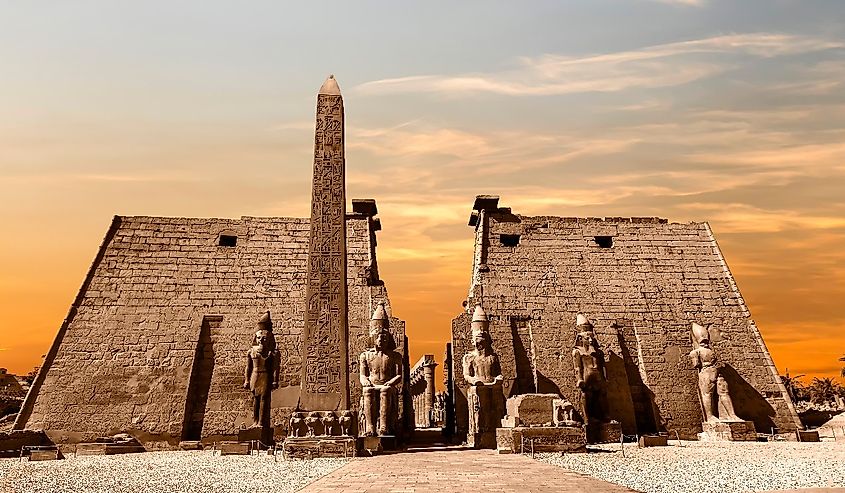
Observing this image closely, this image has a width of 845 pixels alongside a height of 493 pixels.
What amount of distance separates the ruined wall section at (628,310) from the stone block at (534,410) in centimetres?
383

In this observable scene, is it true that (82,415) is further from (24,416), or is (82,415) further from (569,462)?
(569,462)

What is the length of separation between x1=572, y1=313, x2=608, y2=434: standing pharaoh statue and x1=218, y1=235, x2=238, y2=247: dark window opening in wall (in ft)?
31.2

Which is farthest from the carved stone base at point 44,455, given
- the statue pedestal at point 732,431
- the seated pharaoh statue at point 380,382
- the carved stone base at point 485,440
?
the statue pedestal at point 732,431

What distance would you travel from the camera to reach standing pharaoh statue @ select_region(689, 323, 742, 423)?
1384 centimetres

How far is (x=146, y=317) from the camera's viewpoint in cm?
1581

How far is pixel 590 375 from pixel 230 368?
26.7 ft

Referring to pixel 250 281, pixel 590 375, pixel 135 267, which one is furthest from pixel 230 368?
pixel 590 375

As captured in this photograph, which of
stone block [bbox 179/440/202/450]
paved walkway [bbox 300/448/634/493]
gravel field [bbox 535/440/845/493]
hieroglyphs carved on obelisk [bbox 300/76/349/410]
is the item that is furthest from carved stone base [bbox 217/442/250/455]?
gravel field [bbox 535/440/845/493]

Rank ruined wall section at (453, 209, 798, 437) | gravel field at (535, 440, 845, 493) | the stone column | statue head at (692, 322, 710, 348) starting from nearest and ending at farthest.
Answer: gravel field at (535, 440, 845, 493) < statue head at (692, 322, 710, 348) < ruined wall section at (453, 209, 798, 437) < the stone column

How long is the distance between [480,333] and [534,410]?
2336 millimetres

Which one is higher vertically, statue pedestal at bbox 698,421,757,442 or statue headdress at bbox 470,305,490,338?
statue headdress at bbox 470,305,490,338

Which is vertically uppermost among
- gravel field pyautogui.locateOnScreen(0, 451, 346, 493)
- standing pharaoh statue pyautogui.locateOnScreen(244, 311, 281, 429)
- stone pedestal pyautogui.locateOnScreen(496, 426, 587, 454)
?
standing pharaoh statue pyautogui.locateOnScreen(244, 311, 281, 429)

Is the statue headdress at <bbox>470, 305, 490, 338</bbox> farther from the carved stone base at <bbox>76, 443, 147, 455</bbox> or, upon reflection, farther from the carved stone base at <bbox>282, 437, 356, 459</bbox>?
the carved stone base at <bbox>76, 443, 147, 455</bbox>

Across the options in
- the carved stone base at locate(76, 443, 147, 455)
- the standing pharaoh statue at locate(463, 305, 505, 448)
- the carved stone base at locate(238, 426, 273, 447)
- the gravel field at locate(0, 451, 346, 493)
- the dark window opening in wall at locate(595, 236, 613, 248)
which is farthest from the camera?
the dark window opening in wall at locate(595, 236, 613, 248)
